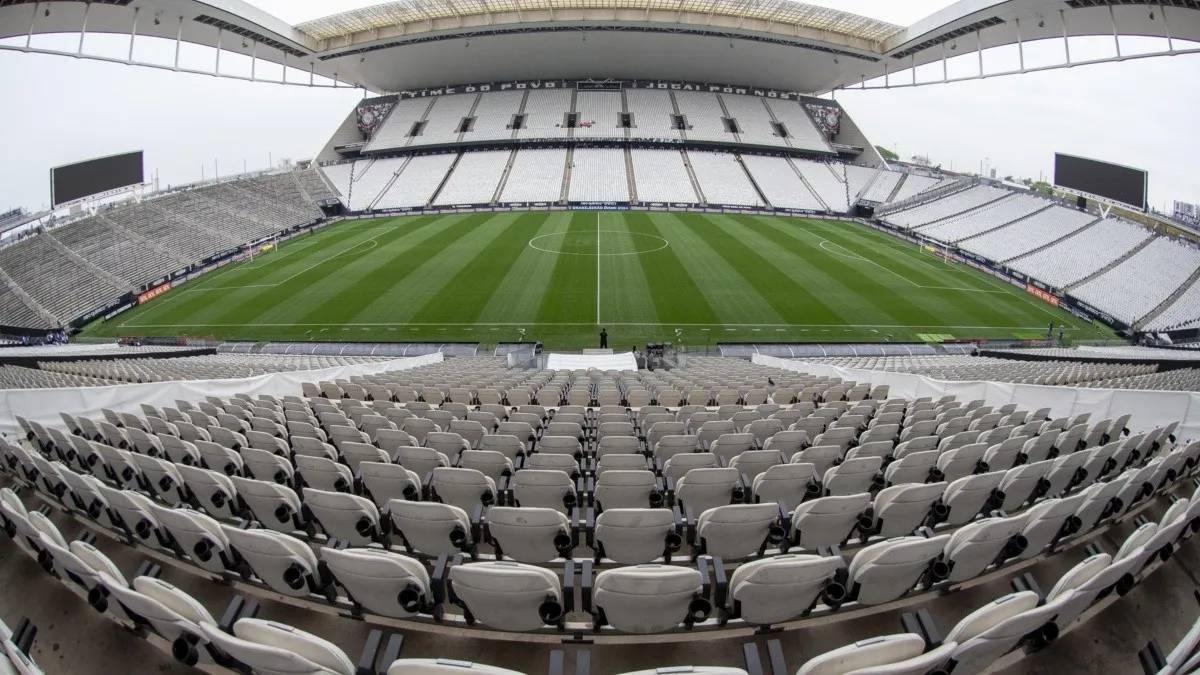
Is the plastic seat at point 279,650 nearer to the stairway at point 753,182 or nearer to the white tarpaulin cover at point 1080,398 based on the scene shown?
the white tarpaulin cover at point 1080,398

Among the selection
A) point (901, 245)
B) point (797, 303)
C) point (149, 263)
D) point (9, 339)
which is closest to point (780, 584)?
point (797, 303)

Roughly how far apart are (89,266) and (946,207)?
65206mm

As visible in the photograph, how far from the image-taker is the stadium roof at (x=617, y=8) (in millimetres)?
55156

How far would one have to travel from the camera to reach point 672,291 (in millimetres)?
32281

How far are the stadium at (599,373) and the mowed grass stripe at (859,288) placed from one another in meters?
0.38

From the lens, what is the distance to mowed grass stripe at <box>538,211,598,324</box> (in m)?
28.8

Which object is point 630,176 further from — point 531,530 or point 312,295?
point 531,530

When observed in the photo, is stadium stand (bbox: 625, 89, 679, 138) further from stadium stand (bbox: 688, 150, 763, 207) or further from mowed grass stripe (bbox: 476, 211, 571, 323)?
mowed grass stripe (bbox: 476, 211, 571, 323)

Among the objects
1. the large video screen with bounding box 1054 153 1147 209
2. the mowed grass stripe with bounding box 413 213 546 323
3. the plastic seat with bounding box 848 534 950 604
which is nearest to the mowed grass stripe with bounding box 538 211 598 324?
the mowed grass stripe with bounding box 413 213 546 323

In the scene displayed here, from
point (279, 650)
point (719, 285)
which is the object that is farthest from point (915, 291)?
point (279, 650)

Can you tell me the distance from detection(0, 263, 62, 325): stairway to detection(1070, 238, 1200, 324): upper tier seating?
56510 mm

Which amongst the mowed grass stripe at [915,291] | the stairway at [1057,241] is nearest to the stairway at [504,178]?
the mowed grass stripe at [915,291]

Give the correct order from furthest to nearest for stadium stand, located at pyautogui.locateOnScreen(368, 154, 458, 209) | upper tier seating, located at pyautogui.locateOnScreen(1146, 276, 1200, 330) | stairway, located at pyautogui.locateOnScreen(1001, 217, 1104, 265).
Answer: stadium stand, located at pyautogui.locateOnScreen(368, 154, 458, 209), stairway, located at pyautogui.locateOnScreen(1001, 217, 1104, 265), upper tier seating, located at pyautogui.locateOnScreen(1146, 276, 1200, 330)

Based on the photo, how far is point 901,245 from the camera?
4712 cm
